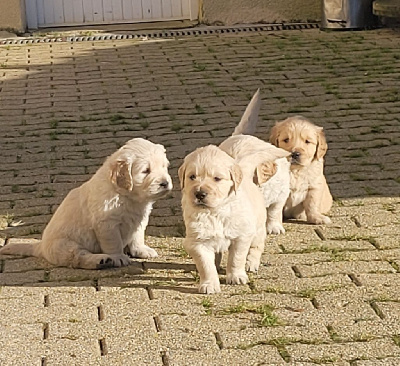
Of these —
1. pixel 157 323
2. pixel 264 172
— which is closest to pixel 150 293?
pixel 157 323

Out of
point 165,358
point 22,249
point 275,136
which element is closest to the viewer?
point 165,358

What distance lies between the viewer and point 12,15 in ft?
45.0

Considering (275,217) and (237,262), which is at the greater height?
(237,262)

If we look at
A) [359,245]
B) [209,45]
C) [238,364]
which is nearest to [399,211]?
[359,245]

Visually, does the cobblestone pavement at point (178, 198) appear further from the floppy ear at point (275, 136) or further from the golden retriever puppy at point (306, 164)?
the floppy ear at point (275, 136)

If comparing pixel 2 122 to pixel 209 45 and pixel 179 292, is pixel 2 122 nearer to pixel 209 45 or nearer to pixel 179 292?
pixel 209 45

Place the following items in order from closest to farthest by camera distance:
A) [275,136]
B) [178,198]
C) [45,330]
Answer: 1. [45,330]
2. [275,136]
3. [178,198]

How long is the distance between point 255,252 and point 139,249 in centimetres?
72

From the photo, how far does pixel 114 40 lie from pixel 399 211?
776cm

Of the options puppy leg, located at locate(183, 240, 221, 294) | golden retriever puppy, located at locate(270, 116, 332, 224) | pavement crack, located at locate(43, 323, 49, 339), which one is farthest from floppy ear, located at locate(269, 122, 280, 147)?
pavement crack, located at locate(43, 323, 49, 339)

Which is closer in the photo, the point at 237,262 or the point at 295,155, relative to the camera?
the point at 237,262

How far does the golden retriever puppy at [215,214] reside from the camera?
5.10 metres

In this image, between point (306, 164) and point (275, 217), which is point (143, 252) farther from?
point (306, 164)

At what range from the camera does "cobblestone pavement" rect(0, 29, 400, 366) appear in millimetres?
4609
